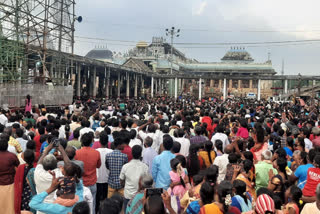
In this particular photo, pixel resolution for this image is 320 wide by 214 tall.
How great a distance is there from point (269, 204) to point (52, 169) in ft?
9.47

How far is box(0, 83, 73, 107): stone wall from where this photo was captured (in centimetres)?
1822

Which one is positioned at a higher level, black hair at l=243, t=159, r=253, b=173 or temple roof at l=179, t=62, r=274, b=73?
temple roof at l=179, t=62, r=274, b=73

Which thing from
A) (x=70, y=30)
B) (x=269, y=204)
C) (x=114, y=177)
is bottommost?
(x=114, y=177)

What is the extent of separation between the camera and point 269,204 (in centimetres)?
337

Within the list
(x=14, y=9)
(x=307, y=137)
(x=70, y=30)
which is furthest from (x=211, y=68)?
(x=307, y=137)

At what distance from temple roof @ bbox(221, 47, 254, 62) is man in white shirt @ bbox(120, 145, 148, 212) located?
8171cm

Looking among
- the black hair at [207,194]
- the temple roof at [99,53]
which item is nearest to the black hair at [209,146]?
the black hair at [207,194]

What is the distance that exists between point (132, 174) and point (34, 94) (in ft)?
56.2

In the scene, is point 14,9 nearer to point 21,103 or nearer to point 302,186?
point 21,103

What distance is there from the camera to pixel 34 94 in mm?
20609

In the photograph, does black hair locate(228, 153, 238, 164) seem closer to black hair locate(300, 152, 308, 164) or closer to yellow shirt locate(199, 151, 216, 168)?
yellow shirt locate(199, 151, 216, 168)

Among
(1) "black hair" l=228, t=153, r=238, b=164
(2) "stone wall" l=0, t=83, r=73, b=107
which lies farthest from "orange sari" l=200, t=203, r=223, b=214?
(2) "stone wall" l=0, t=83, r=73, b=107

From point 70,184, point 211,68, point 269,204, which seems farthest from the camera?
point 211,68

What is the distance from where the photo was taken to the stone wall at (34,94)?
59.8 ft
